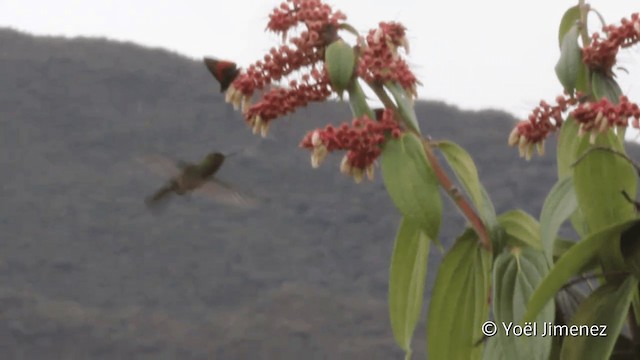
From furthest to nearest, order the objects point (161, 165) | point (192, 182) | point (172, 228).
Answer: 1. point (172, 228)
2. point (161, 165)
3. point (192, 182)

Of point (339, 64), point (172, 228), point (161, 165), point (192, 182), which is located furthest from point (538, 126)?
point (172, 228)

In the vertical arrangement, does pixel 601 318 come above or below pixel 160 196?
below

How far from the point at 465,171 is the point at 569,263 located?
110mm

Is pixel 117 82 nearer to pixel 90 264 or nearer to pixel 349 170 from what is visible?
pixel 90 264

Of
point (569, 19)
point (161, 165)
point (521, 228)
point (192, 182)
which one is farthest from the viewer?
point (161, 165)

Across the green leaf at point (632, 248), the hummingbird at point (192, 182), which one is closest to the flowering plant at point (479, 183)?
the green leaf at point (632, 248)

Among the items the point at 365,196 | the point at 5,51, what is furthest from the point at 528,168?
the point at 5,51

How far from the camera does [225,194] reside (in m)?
1.54

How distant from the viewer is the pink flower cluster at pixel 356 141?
0.83 m

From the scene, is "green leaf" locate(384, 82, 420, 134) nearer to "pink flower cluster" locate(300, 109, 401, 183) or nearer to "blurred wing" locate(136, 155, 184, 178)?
"pink flower cluster" locate(300, 109, 401, 183)

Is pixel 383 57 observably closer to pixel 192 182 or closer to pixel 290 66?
pixel 290 66

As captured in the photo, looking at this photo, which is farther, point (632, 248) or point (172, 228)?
point (172, 228)

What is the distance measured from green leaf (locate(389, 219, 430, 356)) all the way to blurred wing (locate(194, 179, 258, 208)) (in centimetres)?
58

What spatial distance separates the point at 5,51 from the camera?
9.05ft
